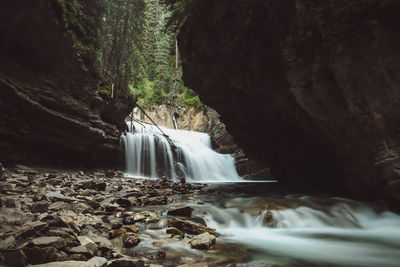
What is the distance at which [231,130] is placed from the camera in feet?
41.1

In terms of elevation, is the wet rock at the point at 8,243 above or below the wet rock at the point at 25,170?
below

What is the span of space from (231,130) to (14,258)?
11.1 m

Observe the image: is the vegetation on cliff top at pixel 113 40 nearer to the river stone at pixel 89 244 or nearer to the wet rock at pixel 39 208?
the wet rock at pixel 39 208

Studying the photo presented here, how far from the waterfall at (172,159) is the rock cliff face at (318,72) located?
706 cm

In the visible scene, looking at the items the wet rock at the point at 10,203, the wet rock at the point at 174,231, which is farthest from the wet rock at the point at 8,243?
the wet rock at the point at 174,231

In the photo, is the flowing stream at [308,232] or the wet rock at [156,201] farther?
the wet rock at [156,201]

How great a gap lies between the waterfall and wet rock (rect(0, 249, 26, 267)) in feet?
39.7

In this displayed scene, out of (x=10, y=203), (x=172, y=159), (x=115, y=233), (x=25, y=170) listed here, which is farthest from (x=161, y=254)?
(x=172, y=159)

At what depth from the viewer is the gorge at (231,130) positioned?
3.20m

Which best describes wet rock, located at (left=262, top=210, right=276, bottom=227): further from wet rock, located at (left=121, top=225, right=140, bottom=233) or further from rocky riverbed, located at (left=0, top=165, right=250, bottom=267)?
wet rock, located at (left=121, top=225, right=140, bottom=233)

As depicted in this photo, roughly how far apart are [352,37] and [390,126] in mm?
2221

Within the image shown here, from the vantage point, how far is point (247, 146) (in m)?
12.7

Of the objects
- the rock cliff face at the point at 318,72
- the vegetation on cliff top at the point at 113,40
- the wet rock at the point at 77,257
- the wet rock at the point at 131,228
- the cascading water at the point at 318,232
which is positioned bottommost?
the cascading water at the point at 318,232

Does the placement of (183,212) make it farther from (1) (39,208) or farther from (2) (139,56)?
(2) (139,56)
